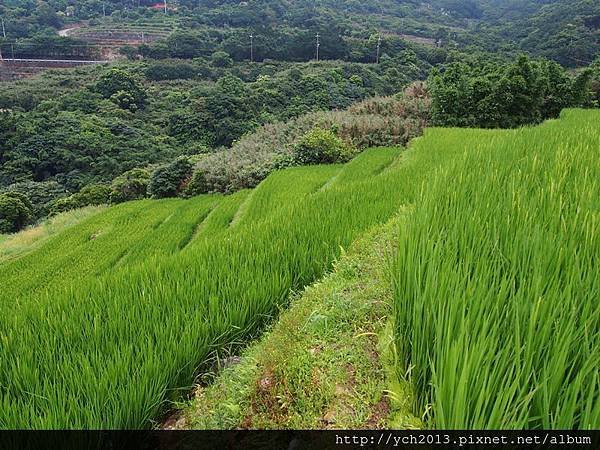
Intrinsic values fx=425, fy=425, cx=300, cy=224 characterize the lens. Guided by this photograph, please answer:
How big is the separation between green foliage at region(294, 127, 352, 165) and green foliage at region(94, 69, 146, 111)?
32989 millimetres

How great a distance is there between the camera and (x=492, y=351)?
108 cm

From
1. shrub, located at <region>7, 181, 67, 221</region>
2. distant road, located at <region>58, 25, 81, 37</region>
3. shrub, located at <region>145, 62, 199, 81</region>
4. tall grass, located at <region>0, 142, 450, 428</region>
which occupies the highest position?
distant road, located at <region>58, 25, 81, 37</region>

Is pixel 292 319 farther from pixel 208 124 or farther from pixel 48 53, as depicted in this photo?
pixel 48 53

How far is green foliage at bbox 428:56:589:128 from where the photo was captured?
1684 centimetres

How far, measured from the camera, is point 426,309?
1.47 metres

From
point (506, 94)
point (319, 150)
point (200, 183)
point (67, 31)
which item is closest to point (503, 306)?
point (319, 150)

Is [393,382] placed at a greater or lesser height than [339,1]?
lesser

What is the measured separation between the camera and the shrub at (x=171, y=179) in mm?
18812

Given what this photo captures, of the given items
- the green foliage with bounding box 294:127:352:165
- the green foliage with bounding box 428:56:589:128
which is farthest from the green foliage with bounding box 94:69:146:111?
the green foliage with bounding box 428:56:589:128

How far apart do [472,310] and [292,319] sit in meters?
1.34

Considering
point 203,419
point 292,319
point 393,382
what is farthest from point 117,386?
→ point 393,382

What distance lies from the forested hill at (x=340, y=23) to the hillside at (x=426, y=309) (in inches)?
1946

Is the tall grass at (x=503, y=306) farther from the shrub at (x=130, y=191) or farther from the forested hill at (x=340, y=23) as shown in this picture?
the forested hill at (x=340, y=23)

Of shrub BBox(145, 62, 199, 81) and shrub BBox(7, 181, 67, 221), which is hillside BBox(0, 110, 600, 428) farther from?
shrub BBox(145, 62, 199, 81)
